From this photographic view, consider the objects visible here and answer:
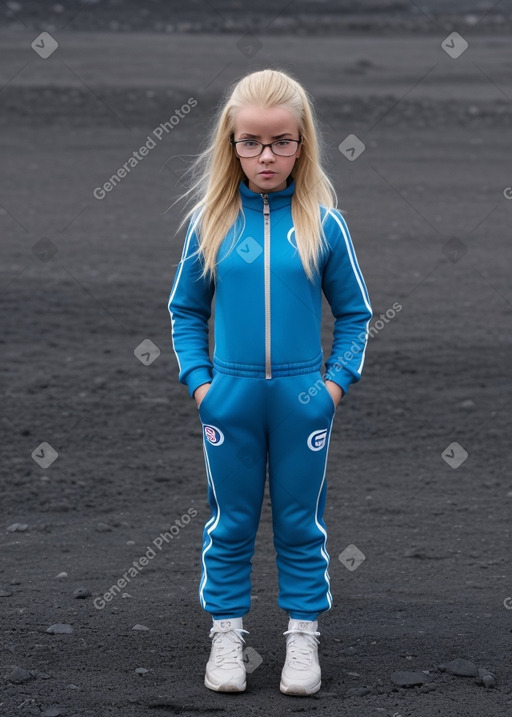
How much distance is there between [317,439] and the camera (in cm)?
359

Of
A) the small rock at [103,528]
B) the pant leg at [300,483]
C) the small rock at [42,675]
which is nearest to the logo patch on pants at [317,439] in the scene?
the pant leg at [300,483]

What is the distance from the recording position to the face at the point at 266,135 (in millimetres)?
3457

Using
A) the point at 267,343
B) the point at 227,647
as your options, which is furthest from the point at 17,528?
the point at 267,343

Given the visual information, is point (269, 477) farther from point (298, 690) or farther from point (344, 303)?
point (298, 690)

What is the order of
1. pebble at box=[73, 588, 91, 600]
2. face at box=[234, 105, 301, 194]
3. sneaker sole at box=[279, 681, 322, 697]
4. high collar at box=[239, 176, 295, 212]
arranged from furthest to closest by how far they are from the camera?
pebble at box=[73, 588, 91, 600], sneaker sole at box=[279, 681, 322, 697], high collar at box=[239, 176, 295, 212], face at box=[234, 105, 301, 194]

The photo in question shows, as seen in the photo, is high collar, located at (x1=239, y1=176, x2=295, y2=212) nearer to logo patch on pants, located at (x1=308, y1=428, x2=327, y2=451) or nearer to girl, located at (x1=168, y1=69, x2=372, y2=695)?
girl, located at (x1=168, y1=69, x2=372, y2=695)

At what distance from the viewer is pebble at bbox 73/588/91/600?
4.45 m

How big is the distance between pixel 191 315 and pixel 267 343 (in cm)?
34

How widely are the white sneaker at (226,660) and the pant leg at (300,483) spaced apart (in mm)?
180

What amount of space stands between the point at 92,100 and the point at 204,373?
46.4 feet

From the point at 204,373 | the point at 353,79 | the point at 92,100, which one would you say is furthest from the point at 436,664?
the point at 353,79

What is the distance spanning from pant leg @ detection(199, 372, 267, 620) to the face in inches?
23.7

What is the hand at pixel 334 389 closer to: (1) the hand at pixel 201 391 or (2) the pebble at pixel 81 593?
(1) the hand at pixel 201 391

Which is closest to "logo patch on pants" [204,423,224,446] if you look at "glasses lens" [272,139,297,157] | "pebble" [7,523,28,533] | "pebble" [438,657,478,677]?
"glasses lens" [272,139,297,157]
